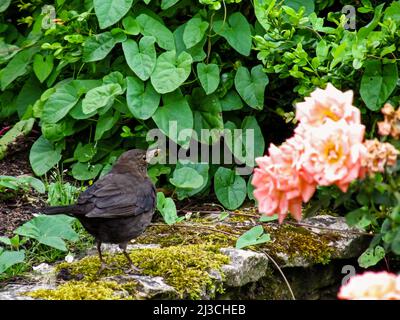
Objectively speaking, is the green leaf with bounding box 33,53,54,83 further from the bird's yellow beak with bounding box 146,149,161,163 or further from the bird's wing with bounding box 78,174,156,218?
the bird's wing with bounding box 78,174,156,218

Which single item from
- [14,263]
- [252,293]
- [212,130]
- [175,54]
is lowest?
[252,293]

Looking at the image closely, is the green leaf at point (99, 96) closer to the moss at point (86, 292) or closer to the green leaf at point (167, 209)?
the green leaf at point (167, 209)

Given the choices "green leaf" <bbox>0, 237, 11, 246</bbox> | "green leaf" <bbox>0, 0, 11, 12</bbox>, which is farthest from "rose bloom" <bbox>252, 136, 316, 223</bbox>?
"green leaf" <bbox>0, 0, 11, 12</bbox>

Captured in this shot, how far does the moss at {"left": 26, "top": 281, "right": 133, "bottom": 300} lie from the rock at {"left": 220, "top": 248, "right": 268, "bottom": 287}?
53 cm

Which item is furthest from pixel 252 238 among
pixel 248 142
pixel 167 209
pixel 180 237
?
pixel 248 142

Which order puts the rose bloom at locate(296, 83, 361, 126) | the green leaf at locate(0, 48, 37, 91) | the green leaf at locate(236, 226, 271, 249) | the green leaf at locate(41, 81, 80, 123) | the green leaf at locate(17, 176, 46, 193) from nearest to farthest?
the rose bloom at locate(296, 83, 361, 126)
the green leaf at locate(236, 226, 271, 249)
the green leaf at locate(17, 176, 46, 193)
the green leaf at locate(41, 81, 80, 123)
the green leaf at locate(0, 48, 37, 91)

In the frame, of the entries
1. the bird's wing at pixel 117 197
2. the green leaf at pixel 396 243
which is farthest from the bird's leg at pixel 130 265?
the green leaf at pixel 396 243

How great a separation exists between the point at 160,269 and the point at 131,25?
1.59 meters

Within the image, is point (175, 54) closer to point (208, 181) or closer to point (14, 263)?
point (208, 181)

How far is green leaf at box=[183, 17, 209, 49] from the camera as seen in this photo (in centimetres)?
462

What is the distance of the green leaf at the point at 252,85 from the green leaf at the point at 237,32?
13 cm
